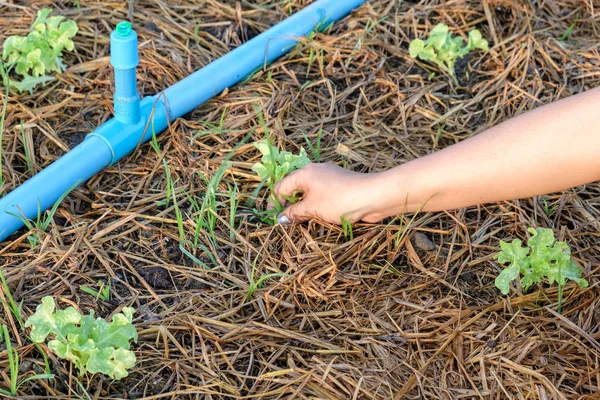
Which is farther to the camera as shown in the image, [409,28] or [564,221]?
[409,28]

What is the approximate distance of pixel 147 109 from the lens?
2.41 m

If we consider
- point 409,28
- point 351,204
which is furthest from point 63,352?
point 409,28

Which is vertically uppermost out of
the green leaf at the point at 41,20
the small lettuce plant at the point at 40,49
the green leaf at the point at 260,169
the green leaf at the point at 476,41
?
the green leaf at the point at 41,20

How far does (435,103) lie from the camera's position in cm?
264

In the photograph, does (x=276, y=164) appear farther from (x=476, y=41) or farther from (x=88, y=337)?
(x=476, y=41)

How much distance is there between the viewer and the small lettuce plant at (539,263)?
195cm

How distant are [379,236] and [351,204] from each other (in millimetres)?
186

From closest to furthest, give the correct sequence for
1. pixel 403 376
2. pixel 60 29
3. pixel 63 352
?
pixel 63 352 < pixel 403 376 < pixel 60 29

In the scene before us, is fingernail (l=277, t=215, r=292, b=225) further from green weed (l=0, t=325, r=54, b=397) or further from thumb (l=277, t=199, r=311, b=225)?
green weed (l=0, t=325, r=54, b=397)

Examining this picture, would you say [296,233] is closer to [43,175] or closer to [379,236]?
[379,236]

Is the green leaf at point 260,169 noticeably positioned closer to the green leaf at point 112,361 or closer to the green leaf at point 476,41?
the green leaf at point 112,361

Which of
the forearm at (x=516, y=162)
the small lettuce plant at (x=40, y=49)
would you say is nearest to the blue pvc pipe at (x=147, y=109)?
the small lettuce plant at (x=40, y=49)

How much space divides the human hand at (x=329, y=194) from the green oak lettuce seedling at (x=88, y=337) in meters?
0.59

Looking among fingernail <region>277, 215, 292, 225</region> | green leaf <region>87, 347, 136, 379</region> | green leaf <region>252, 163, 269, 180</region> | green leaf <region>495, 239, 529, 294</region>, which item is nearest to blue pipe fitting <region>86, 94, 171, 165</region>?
green leaf <region>252, 163, 269, 180</region>
